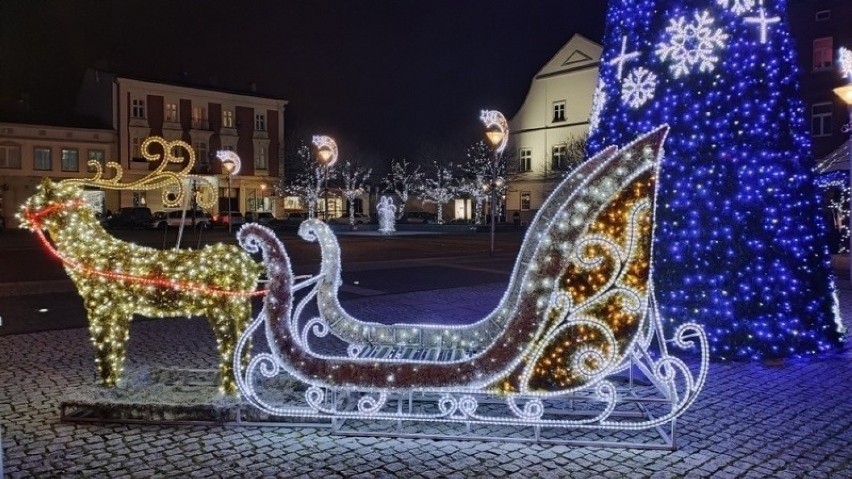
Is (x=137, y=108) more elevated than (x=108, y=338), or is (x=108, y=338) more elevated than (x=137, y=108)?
(x=137, y=108)

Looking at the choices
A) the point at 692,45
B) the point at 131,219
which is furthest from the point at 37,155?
the point at 692,45

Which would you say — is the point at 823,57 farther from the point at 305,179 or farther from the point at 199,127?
the point at 199,127

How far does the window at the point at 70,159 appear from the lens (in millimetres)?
44750

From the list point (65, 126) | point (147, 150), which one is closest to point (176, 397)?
point (147, 150)

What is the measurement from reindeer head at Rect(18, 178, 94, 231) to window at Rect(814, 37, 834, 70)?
32.8m

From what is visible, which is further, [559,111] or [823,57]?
[559,111]

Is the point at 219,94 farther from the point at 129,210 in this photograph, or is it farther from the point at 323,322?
the point at 323,322

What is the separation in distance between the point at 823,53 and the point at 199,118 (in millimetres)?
41668

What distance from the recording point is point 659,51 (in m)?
7.63

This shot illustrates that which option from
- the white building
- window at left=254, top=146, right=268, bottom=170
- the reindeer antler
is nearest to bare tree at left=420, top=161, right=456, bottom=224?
the white building

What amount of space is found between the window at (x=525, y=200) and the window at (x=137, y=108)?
28464mm

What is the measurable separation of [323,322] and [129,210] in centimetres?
3980

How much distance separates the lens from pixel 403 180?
53688 mm

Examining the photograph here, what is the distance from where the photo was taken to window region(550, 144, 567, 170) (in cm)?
4184
